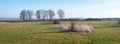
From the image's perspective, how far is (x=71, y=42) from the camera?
23.0 m

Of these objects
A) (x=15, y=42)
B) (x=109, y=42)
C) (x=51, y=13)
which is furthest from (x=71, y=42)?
(x=51, y=13)

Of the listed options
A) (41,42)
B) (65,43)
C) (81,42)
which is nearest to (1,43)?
(41,42)

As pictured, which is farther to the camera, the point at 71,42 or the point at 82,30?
the point at 82,30

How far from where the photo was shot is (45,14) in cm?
13988

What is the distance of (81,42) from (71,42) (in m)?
1.09

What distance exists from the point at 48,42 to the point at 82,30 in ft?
42.6

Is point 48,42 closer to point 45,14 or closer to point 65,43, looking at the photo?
point 65,43

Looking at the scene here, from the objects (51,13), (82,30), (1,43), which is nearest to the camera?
(1,43)

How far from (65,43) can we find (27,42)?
3.82 meters

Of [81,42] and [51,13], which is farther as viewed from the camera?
[51,13]

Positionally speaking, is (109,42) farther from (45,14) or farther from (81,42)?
(45,14)

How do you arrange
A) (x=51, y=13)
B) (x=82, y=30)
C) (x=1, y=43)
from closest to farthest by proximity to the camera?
1. (x=1, y=43)
2. (x=82, y=30)
3. (x=51, y=13)

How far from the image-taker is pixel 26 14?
136875 millimetres

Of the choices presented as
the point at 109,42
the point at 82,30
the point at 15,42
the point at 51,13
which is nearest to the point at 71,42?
the point at 109,42
